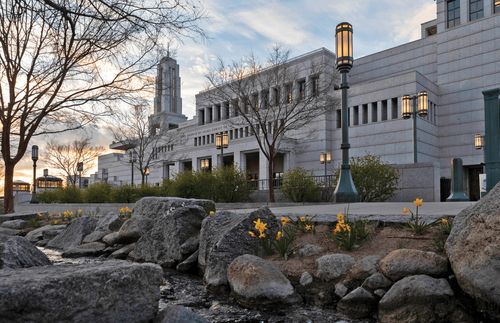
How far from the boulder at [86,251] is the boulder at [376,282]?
20.0ft

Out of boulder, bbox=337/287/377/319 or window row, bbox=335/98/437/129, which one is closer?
boulder, bbox=337/287/377/319

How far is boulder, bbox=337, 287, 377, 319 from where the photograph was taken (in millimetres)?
3945

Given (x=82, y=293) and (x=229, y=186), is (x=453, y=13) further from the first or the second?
(x=82, y=293)

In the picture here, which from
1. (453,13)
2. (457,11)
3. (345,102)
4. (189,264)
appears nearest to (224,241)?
(189,264)

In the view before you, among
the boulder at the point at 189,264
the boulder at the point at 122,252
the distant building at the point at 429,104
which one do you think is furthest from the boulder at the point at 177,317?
the distant building at the point at 429,104

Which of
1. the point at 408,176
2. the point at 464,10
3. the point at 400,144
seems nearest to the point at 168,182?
the point at 408,176

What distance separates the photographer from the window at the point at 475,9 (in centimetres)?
4094

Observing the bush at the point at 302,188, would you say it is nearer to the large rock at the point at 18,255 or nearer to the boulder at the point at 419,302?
the large rock at the point at 18,255

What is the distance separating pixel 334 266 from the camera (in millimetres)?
4527

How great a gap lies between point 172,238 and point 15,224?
948 cm

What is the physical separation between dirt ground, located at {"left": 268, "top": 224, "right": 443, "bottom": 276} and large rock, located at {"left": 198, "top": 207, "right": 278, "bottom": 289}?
0.45 m

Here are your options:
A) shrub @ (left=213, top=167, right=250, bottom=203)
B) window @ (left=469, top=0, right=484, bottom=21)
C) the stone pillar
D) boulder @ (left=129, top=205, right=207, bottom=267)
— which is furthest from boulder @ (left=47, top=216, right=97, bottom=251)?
window @ (left=469, top=0, right=484, bottom=21)

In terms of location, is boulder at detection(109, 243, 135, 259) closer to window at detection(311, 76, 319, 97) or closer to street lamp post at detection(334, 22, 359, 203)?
street lamp post at detection(334, 22, 359, 203)

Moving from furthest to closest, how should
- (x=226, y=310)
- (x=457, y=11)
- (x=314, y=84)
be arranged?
1. (x=457, y=11)
2. (x=314, y=84)
3. (x=226, y=310)
